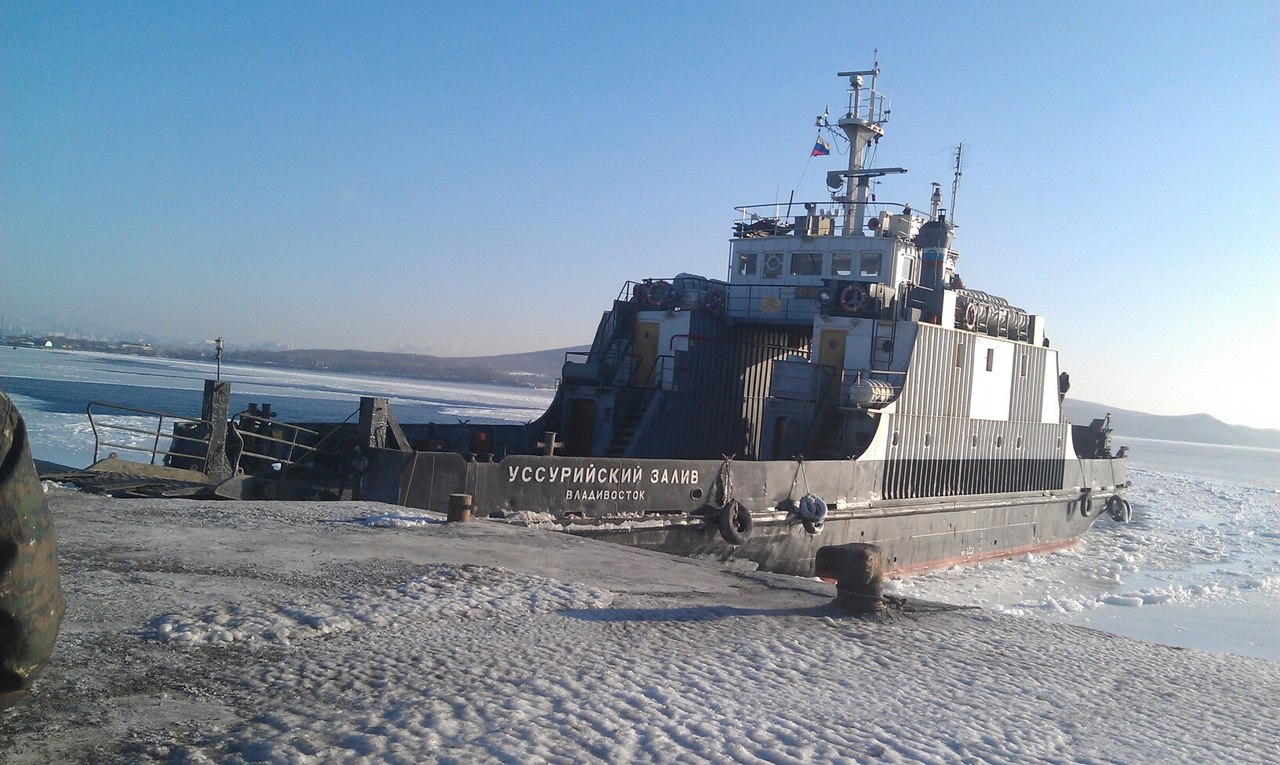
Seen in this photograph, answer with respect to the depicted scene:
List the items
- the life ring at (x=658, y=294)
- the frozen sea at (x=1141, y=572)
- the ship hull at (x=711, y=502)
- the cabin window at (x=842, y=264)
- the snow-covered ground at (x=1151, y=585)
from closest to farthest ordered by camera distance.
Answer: the ship hull at (x=711, y=502)
the snow-covered ground at (x=1151, y=585)
the frozen sea at (x=1141, y=572)
the life ring at (x=658, y=294)
the cabin window at (x=842, y=264)

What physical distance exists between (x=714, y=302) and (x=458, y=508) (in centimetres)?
979

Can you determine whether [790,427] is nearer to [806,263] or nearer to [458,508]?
[806,263]

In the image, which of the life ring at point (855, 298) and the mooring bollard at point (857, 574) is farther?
the life ring at point (855, 298)

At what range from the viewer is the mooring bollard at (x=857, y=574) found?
234 inches

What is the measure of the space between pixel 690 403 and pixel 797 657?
10.7 m

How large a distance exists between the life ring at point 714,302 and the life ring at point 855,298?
264 cm

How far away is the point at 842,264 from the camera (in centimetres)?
1766

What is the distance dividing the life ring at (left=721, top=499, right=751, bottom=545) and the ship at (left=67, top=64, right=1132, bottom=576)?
0.03 m

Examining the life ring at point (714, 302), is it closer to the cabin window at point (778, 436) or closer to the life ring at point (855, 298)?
the life ring at point (855, 298)

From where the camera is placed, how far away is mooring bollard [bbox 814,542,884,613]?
5934mm

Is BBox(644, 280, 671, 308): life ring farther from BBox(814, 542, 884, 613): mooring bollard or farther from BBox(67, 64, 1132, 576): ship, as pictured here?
BBox(814, 542, 884, 613): mooring bollard

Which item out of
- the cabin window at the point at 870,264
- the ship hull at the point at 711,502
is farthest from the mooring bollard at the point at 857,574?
the cabin window at the point at 870,264

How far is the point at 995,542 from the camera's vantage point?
59.4 ft

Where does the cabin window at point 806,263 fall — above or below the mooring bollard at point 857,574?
above
